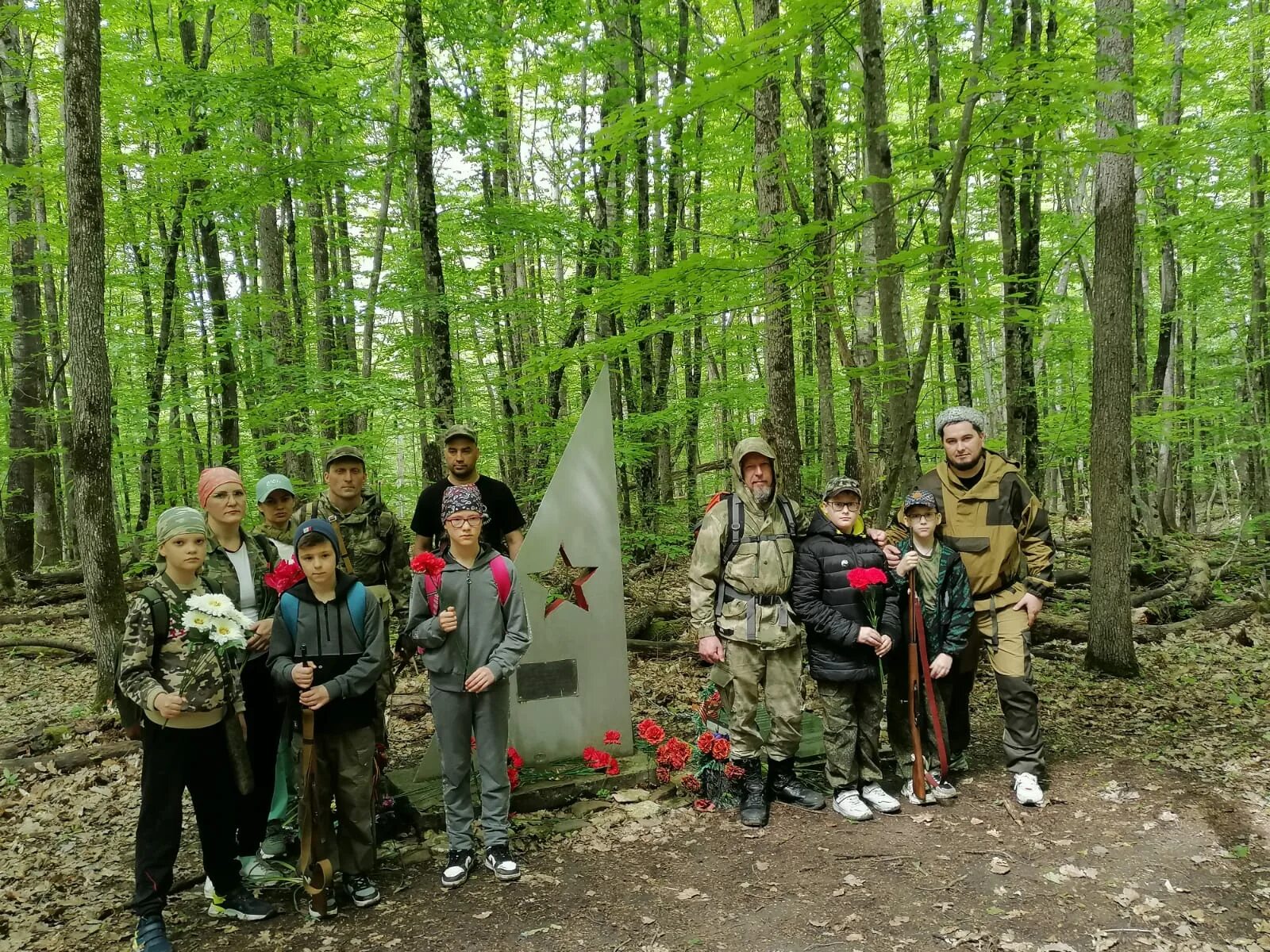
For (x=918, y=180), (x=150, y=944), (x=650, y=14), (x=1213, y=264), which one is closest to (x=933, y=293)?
(x=150, y=944)

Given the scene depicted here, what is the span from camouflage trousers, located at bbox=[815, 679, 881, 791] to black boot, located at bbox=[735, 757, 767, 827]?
43 cm

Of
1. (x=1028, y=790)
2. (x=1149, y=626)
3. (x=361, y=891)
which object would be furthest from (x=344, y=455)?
(x=1149, y=626)

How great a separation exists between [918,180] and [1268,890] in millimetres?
13497

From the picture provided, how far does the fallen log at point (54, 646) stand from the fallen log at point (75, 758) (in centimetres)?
281

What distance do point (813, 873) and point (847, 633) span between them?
1273mm

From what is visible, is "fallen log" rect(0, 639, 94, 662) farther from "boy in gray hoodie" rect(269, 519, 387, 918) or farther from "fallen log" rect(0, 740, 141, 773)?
"boy in gray hoodie" rect(269, 519, 387, 918)

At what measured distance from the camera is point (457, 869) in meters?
3.65

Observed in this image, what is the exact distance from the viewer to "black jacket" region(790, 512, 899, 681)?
415 cm

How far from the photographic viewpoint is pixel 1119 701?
582cm

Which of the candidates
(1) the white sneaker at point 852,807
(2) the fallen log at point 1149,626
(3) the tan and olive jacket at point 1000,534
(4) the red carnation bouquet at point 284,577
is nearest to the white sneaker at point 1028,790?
(1) the white sneaker at point 852,807

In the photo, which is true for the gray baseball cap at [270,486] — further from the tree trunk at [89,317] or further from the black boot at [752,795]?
the black boot at [752,795]

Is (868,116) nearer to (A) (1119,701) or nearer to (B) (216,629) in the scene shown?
(A) (1119,701)

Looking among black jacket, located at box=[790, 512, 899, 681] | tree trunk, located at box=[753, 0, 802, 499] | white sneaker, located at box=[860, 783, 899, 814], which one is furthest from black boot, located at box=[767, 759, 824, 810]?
tree trunk, located at box=[753, 0, 802, 499]

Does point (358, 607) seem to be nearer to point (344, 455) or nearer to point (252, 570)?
point (252, 570)
